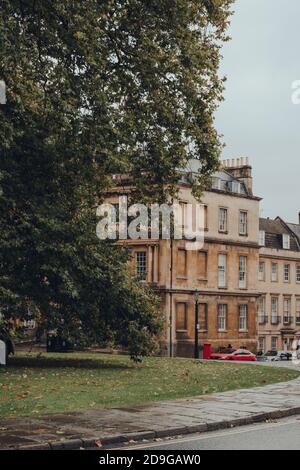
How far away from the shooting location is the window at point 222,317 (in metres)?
63.5

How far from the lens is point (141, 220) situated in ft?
83.9

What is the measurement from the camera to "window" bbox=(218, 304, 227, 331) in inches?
2500

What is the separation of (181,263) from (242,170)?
47.1 feet

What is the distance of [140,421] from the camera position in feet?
41.0

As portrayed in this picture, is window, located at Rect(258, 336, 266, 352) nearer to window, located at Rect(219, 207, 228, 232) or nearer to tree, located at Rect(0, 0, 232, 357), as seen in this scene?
window, located at Rect(219, 207, 228, 232)

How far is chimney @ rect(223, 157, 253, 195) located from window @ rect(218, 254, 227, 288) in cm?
787

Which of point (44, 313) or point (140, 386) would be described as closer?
point (140, 386)

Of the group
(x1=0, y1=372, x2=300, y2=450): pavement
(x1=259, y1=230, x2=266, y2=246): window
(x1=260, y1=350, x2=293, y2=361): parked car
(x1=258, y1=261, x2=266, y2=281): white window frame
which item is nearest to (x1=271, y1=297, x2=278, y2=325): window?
(x1=258, y1=261, x2=266, y2=281): white window frame

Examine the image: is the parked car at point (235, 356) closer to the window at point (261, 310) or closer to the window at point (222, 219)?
the window at point (222, 219)

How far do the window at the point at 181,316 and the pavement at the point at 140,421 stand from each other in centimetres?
4265
